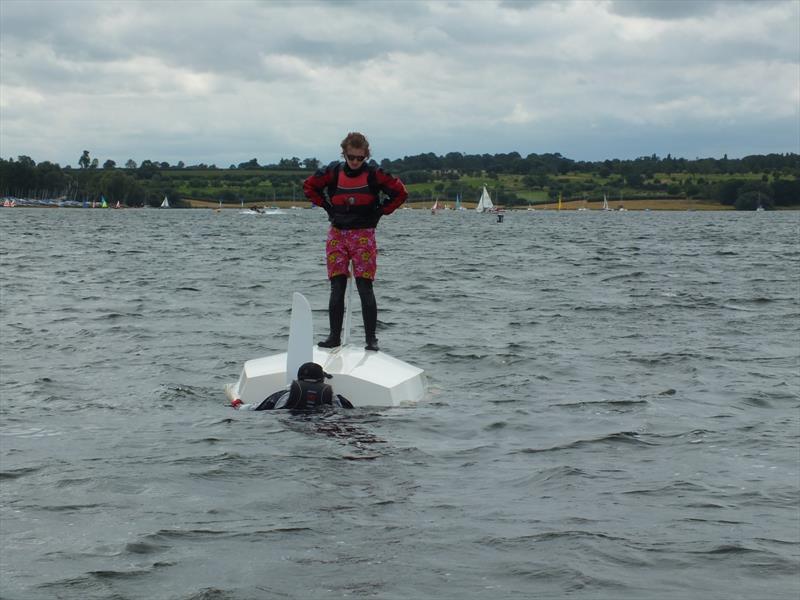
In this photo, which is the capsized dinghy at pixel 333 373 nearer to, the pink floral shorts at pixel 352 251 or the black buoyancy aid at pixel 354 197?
the pink floral shorts at pixel 352 251

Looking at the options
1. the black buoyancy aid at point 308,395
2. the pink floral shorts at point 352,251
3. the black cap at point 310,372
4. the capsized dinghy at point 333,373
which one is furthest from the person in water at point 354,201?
the black buoyancy aid at point 308,395

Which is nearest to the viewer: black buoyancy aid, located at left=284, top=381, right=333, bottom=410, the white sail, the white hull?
black buoyancy aid, located at left=284, top=381, right=333, bottom=410

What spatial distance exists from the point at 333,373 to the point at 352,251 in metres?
1.31

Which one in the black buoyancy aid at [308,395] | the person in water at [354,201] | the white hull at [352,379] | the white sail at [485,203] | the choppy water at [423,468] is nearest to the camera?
the choppy water at [423,468]

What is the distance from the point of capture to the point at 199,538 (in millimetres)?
6309

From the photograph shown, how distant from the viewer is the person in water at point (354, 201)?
10461 millimetres

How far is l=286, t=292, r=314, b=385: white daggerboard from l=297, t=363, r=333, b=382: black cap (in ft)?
0.39

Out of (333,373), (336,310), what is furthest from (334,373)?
(336,310)

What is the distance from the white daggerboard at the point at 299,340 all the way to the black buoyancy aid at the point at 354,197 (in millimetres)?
1072

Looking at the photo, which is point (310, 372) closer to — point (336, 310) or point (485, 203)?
point (336, 310)

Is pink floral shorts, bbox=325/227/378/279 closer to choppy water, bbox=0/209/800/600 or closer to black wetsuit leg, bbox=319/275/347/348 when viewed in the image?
black wetsuit leg, bbox=319/275/347/348

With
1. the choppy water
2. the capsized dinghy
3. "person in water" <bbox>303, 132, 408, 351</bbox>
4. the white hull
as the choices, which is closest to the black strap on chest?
"person in water" <bbox>303, 132, 408, 351</bbox>

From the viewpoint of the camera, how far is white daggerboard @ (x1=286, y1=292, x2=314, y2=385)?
9.83 m

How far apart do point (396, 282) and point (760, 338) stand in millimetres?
14578
